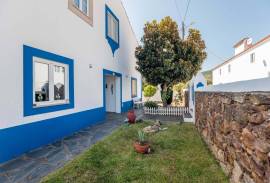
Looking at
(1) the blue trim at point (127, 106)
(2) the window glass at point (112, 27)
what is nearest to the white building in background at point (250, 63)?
(1) the blue trim at point (127, 106)

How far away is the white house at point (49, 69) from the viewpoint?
480cm

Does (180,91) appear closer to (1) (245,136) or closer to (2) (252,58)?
(2) (252,58)

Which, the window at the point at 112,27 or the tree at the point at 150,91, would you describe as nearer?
the window at the point at 112,27

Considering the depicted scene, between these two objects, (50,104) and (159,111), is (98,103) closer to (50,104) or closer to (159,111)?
(50,104)

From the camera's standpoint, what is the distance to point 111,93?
1413 centimetres

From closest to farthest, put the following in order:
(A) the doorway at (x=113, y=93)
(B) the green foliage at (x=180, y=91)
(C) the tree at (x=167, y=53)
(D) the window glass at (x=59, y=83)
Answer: (D) the window glass at (x=59, y=83)
(C) the tree at (x=167, y=53)
(A) the doorway at (x=113, y=93)
(B) the green foliage at (x=180, y=91)

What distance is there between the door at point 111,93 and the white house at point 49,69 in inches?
105

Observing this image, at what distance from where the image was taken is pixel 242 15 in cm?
1666

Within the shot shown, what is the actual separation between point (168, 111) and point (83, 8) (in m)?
9.03

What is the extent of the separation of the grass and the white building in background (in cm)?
1293

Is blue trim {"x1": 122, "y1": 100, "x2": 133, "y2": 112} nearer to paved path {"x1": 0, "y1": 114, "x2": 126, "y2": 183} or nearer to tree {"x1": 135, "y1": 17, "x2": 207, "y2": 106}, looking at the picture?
tree {"x1": 135, "y1": 17, "x2": 207, "y2": 106}

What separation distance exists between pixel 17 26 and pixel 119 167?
5082mm

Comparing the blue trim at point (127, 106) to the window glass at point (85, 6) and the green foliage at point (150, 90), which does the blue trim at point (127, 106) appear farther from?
the window glass at point (85, 6)

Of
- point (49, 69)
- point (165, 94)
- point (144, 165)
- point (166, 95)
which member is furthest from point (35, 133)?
point (166, 95)
